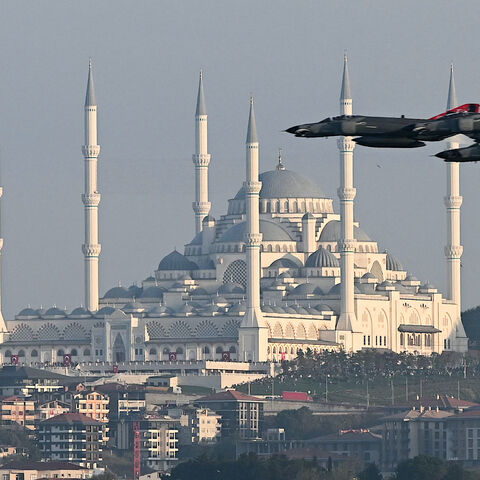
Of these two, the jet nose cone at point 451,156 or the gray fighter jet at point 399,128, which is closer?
the gray fighter jet at point 399,128

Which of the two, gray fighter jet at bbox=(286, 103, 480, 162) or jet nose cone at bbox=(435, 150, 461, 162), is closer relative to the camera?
gray fighter jet at bbox=(286, 103, 480, 162)

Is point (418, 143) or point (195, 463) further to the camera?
point (195, 463)

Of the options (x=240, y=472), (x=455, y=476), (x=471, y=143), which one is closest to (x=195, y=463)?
(x=240, y=472)

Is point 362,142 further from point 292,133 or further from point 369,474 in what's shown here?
point 369,474

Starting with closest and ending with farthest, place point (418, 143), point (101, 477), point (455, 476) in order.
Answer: point (418, 143) < point (455, 476) < point (101, 477)
